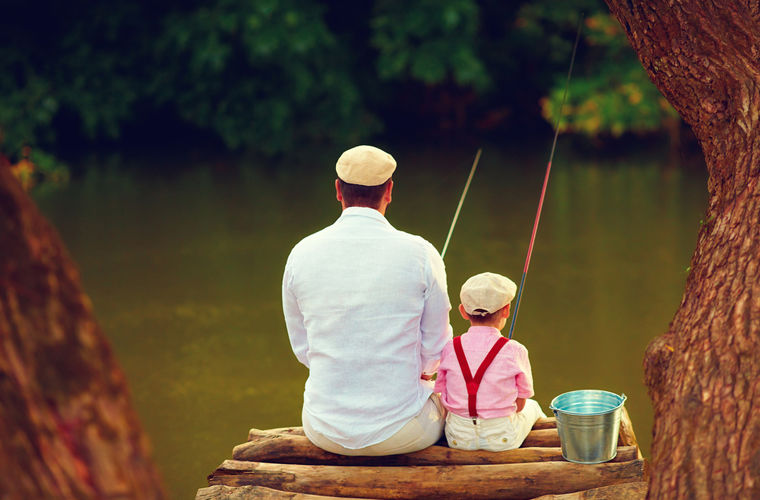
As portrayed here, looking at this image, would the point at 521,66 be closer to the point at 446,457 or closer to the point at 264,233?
the point at 264,233

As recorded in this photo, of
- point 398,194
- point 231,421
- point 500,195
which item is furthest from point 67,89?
point 231,421

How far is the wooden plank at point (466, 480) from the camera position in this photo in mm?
3033

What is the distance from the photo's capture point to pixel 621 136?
15.4 meters

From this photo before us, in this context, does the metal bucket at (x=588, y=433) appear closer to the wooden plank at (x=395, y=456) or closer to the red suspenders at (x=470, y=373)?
the wooden plank at (x=395, y=456)

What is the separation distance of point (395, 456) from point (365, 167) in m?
0.92

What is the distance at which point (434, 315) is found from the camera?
3027mm

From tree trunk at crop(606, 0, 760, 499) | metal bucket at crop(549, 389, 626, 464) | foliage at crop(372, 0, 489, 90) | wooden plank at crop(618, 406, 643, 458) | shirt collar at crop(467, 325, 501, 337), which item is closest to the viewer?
tree trunk at crop(606, 0, 760, 499)

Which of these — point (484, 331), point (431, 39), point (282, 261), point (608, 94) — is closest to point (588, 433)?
point (484, 331)

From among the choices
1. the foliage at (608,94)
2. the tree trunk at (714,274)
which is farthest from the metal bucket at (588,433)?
the foliage at (608,94)

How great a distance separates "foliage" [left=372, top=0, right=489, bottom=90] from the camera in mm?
14703

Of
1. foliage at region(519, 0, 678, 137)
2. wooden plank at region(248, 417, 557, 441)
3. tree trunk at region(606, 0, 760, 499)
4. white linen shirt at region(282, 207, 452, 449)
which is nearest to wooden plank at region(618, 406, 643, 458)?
→ wooden plank at region(248, 417, 557, 441)

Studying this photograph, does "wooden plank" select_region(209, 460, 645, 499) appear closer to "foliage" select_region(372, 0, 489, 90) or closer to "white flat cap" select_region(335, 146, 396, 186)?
"white flat cap" select_region(335, 146, 396, 186)

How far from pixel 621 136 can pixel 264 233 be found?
8032 mm

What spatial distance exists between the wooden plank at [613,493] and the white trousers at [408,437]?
1.30 ft
